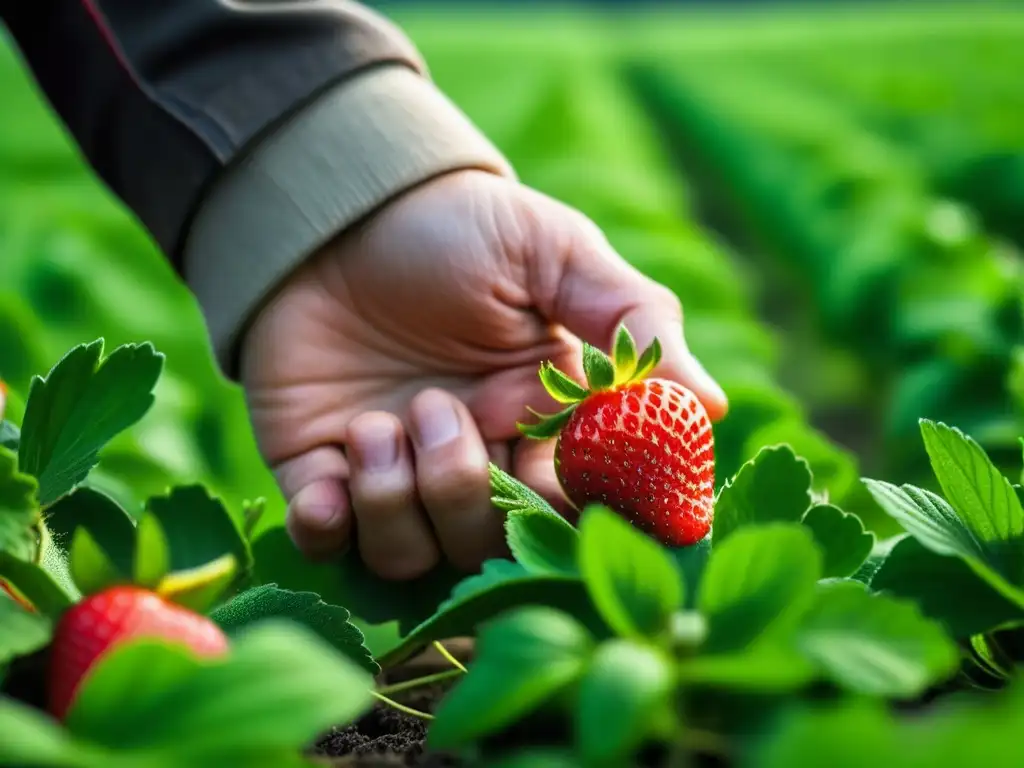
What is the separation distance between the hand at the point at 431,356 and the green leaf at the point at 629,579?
423 mm

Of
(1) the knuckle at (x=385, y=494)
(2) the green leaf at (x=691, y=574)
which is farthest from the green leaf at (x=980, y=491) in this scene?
(1) the knuckle at (x=385, y=494)

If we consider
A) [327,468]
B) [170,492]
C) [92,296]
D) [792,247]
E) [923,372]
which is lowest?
[792,247]

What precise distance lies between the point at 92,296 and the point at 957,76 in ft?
23.2

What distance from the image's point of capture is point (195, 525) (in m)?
0.73

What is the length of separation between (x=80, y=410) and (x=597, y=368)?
1.04ft

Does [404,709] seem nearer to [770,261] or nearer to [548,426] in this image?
[548,426]

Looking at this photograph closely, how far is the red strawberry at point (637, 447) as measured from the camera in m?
0.72

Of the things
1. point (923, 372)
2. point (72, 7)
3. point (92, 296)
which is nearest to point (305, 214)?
point (72, 7)

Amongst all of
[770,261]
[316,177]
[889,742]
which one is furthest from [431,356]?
[770,261]

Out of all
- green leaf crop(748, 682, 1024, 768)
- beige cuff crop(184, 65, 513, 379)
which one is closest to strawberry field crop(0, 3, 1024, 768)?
green leaf crop(748, 682, 1024, 768)

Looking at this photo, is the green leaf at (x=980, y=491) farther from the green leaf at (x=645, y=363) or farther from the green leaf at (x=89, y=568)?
the green leaf at (x=89, y=568)

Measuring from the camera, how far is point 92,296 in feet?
8.16

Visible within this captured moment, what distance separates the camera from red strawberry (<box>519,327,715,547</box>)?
0.72m

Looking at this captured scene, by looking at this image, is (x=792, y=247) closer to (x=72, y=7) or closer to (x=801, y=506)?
(x=72, y=7)
